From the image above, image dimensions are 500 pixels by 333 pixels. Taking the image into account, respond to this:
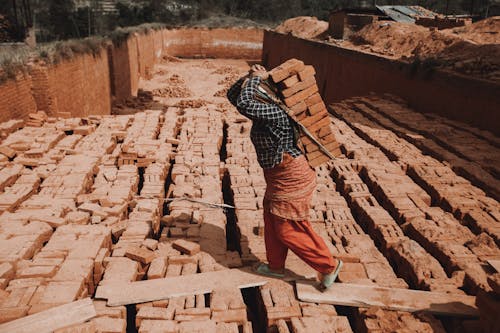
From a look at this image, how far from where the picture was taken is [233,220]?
483 cm

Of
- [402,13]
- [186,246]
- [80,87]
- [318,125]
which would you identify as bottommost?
[186,246]

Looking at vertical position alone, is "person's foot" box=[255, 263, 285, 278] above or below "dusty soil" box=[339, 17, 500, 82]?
below

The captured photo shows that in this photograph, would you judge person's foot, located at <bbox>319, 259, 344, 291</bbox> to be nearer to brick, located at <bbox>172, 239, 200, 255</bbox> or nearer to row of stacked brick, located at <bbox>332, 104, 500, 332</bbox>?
row of stacked brick, located at <bbox>332, 104, 500, 332</bbox>

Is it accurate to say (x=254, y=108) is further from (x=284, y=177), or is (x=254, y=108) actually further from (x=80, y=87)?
(x=80, y=87)

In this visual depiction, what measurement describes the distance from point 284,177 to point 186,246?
1313 millimetres

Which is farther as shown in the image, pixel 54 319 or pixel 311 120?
pixel 311 120

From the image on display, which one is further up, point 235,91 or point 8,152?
point 235,91

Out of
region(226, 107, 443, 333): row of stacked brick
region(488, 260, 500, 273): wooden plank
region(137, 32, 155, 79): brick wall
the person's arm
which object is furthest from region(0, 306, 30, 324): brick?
region(137, 32, 155, 79): brick wall

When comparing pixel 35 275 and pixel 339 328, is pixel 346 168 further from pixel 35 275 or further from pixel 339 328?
pixel 35 275

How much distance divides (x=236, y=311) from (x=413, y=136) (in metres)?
5.19

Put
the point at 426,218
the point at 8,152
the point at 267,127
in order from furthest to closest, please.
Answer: the point at 8,152 < the point at 426,218 < the point at 267,127

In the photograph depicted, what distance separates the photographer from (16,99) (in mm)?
7512

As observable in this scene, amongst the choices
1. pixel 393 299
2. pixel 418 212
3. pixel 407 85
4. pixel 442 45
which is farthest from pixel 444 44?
pixel 393 299

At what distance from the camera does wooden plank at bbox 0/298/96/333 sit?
2691mm
